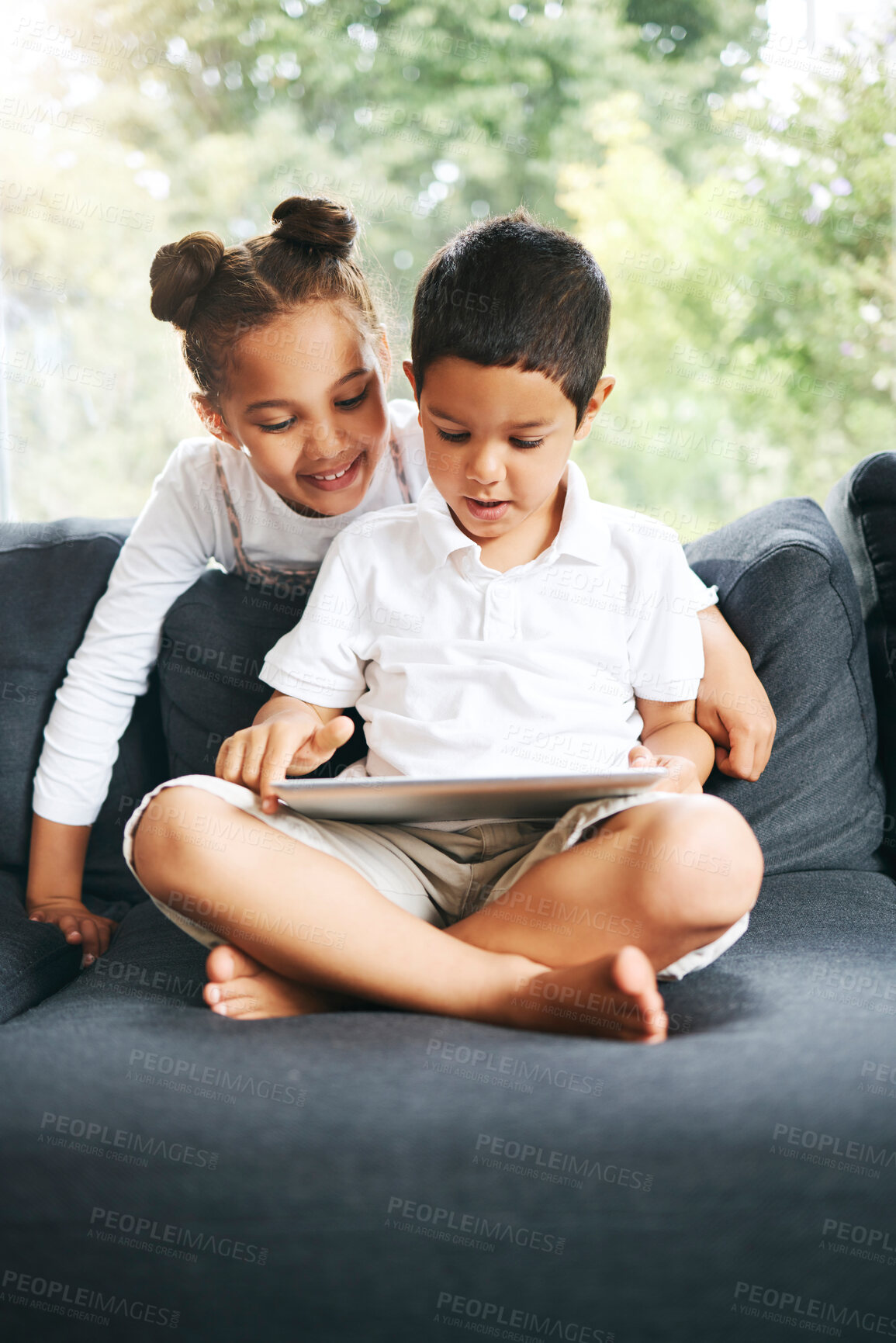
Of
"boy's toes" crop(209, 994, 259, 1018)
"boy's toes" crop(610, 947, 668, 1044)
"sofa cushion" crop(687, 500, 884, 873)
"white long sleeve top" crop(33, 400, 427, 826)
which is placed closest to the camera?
"boy's toes" crop(610, 947, 668, 1044)

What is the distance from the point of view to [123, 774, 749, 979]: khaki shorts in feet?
2.95

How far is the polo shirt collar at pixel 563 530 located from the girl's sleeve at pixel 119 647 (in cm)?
36

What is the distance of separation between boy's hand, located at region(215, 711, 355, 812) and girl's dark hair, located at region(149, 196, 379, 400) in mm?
462

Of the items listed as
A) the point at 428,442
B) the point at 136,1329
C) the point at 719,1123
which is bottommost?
the point at 136,1329

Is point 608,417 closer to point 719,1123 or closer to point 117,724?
point 117,724

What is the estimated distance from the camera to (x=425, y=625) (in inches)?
42.7

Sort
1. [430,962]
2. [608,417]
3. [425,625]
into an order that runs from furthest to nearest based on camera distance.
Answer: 1. [608,417]
2. [425,625]
3. [430,962]

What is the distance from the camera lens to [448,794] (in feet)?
2.62

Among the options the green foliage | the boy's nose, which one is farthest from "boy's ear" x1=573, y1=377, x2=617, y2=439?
the green foliage

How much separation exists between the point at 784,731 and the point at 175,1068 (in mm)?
801

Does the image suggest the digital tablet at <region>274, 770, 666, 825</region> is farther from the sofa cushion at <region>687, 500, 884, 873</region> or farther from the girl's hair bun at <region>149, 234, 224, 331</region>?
the girl's hair bun at <region>149, 234, 224, 331</region>

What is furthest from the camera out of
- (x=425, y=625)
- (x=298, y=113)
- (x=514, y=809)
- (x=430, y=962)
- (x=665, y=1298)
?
(x=298, y=113)

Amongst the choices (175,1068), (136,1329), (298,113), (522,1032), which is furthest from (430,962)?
(298,113)

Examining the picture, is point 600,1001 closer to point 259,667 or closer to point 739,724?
point 739,724
